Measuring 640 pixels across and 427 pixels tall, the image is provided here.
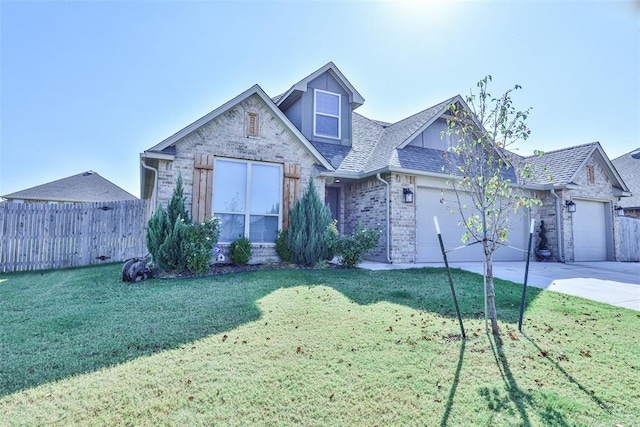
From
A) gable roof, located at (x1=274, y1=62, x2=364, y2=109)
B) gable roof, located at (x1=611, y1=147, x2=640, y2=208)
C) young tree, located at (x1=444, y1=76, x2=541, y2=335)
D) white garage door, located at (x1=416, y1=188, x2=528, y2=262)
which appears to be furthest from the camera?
gable roof, located at (x1=611, y1=147, x2=640, y2=208)

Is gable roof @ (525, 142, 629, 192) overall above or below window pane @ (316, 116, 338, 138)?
below

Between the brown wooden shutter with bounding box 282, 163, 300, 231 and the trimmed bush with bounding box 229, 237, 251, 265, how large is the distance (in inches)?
46.1

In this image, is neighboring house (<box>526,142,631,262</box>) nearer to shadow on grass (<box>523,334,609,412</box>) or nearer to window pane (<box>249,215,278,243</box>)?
window pane (<box>249,215,278,243</box>)

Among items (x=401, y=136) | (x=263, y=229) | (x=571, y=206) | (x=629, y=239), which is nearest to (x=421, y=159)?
(x=401, y=136)

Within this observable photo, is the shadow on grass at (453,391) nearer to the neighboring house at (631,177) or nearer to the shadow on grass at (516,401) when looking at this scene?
the shadow on grass at (516,401)

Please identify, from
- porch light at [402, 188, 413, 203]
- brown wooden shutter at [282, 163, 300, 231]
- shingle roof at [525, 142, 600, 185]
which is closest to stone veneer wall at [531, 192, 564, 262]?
shingle roof at [525, 142, 600, 185]

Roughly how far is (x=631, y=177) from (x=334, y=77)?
730 inches

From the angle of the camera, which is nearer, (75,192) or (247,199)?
(247,199)

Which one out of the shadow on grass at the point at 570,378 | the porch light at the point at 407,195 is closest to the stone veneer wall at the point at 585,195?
the porch light at the point at 407,195

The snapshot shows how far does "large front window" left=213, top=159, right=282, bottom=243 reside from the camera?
8.90m

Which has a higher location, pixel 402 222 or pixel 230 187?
pixel 230 187

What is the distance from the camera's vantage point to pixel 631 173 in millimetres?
19469

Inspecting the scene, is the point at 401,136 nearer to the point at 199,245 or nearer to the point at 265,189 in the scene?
the point at 265,189

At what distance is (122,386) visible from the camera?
280cm
